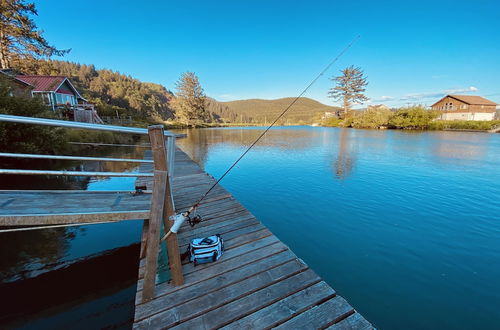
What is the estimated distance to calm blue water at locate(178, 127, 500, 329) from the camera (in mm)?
2895

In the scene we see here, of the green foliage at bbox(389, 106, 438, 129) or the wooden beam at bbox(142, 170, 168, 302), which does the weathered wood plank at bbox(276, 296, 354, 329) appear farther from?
the green foliage at bbox(389, 106, 438, 129)

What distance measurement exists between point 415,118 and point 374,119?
599cm

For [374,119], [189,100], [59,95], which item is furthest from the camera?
[189,100]

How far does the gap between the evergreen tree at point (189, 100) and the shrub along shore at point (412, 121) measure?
120 feet

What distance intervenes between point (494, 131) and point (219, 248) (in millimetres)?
43027

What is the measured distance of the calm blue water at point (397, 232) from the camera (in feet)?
9.50

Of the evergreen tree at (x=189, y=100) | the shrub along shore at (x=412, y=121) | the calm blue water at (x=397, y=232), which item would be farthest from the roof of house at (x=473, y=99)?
the evergreen tree at (x=189, y=100)

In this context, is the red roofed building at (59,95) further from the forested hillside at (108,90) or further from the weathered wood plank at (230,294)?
the weathered wood plank at (230,294)

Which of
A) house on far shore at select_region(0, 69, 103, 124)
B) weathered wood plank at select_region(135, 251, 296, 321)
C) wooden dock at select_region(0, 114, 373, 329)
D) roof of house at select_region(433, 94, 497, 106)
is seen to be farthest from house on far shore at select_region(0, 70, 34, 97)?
roof of house at select_region(433, 94, 497, 106)

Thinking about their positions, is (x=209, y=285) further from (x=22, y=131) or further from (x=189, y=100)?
(x=189, y=100)

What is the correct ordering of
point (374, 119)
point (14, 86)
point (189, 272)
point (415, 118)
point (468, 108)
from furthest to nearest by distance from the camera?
point (468, 108) → point (374, 119) → point (415, 118) → point (14, 86) → point (189, 272)

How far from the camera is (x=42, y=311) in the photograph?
105 inches

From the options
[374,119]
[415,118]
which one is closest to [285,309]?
[415,118]

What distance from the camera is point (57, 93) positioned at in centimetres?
2112
